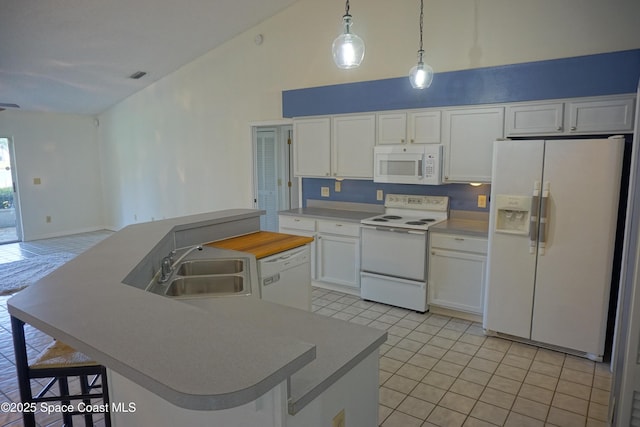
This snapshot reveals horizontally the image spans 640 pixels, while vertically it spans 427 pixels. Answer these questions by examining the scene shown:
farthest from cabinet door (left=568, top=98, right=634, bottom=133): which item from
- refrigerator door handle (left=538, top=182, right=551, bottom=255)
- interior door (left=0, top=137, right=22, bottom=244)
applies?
interior door (left=0, top=137, right=22, bottom=244)

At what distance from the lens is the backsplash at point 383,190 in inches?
168

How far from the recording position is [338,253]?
4.72 metres

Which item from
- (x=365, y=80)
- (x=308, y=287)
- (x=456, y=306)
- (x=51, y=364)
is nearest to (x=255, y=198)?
(x=365, y=80)

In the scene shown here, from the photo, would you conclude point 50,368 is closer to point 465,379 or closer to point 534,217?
point 465,379

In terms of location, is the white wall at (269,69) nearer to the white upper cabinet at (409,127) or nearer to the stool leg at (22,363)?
the white upper cabinet at (409,127)

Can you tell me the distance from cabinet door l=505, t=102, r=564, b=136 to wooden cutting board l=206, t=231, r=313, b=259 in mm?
2170

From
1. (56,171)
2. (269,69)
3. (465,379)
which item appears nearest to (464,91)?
(465,379)

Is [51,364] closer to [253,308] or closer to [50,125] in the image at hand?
[253,308]

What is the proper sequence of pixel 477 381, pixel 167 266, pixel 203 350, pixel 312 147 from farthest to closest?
pixel 312 147 → pixel 477 381 → pixel 167 266 → pixel 203 350

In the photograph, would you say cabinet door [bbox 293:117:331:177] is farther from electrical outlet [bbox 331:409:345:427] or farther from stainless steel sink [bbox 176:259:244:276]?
electrical outlet [bbox 331:409:345:427]

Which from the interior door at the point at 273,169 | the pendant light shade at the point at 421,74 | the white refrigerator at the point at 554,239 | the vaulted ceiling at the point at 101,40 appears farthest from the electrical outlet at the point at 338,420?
the interior door at the point at 273,169

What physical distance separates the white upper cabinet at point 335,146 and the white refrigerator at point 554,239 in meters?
1.58

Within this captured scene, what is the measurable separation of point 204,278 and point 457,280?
2.47 m

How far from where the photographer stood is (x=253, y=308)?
198 cm
